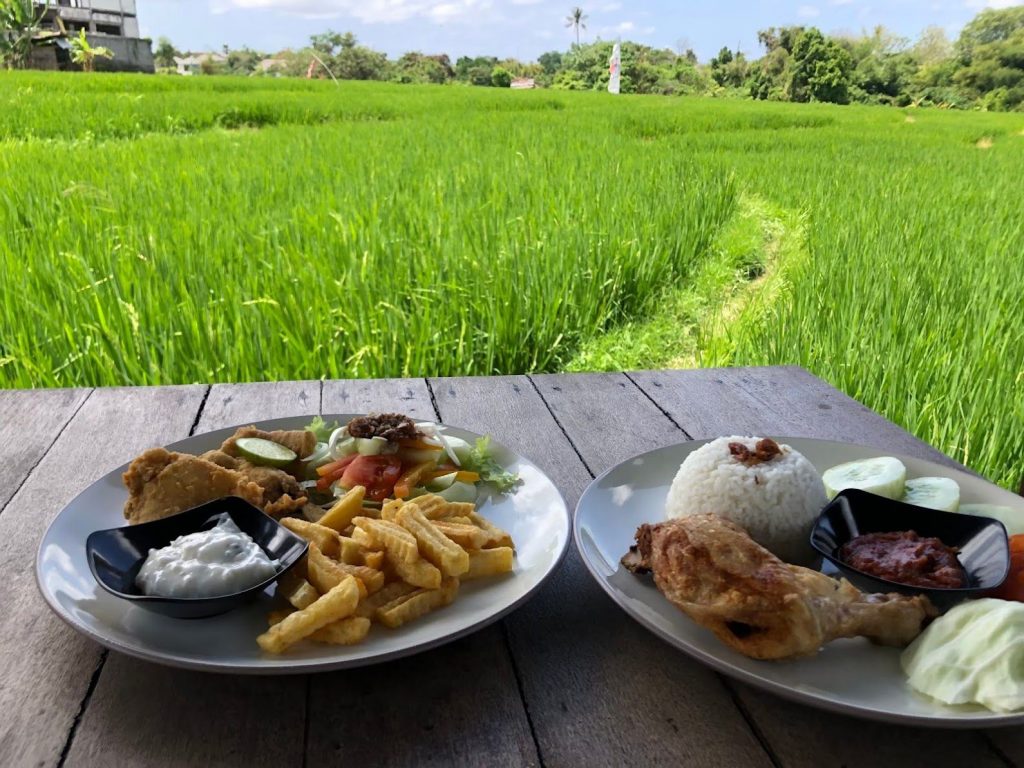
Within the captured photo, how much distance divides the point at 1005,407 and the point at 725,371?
1.00 m

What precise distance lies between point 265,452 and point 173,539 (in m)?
0.27

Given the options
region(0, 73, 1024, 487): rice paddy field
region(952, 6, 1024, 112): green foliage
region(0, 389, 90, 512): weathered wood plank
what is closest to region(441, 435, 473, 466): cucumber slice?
region(0, 389, 90, 512): weathered wood plank

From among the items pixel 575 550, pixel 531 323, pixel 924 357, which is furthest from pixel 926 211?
pixel 575 550

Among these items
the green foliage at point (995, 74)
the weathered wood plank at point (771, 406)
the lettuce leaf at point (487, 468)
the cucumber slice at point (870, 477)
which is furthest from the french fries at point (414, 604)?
the green foliage at point (995, 74)

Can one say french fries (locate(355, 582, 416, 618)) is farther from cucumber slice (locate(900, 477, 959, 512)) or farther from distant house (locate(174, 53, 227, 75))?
distant house (locate(174, 53, 227, 75))

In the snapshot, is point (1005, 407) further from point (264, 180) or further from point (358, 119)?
point (358, 119)

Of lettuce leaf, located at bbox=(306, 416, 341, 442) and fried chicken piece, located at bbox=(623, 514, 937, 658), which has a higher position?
fried chicken piece, located at bbox=(623, 514, 937, 658)

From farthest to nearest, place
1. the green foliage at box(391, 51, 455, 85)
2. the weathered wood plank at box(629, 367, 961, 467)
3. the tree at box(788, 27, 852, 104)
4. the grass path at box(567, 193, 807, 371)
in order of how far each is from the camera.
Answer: the green foliage at box(391, 51, 455, 85) < the tree at box(788, 27, 852, 104) < the grass path at box(567, 193, 807, 371) < the weathered wood plank at box(629, 367, 961, 467)

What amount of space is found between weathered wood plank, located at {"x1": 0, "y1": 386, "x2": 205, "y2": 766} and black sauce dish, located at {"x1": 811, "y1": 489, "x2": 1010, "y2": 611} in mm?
860

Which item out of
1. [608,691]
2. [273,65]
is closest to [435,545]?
[608,691]

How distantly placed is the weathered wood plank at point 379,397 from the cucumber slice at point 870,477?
2.69 feet

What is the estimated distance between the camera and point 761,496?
3.77 ft

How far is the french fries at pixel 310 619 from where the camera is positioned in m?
0.84

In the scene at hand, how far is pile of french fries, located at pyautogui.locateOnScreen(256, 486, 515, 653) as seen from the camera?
2.81 feet
